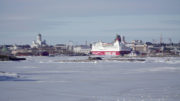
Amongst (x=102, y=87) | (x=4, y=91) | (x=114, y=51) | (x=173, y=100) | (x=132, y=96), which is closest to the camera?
(x=173, y=100)

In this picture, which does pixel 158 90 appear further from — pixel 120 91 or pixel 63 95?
pixel 63 95

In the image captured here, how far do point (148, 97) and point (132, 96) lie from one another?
1.83ft

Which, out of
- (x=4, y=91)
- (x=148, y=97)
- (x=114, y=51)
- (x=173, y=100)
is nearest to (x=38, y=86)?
(x=4, y=91)

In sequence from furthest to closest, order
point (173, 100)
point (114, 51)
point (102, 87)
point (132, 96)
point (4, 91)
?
point (114, 51), point (102, 87), point (4, 91), point (132, 96), point (173, 100)

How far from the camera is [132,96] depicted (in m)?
11.0

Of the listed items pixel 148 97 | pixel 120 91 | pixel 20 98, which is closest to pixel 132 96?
pixel 148 97

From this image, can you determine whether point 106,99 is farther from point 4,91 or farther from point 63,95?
point 4,91

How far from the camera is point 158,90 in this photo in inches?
488

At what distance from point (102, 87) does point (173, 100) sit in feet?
12.8

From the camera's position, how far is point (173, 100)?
1026cm

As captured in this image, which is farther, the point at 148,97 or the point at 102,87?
the point at 102,87

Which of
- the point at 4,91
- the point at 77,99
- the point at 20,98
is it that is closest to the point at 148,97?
the point at 77,99

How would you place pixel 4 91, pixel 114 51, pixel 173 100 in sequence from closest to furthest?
pixel 173 100 → pixel 4 91 → pixel 114 51

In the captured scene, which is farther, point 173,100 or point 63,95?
point 63,95
